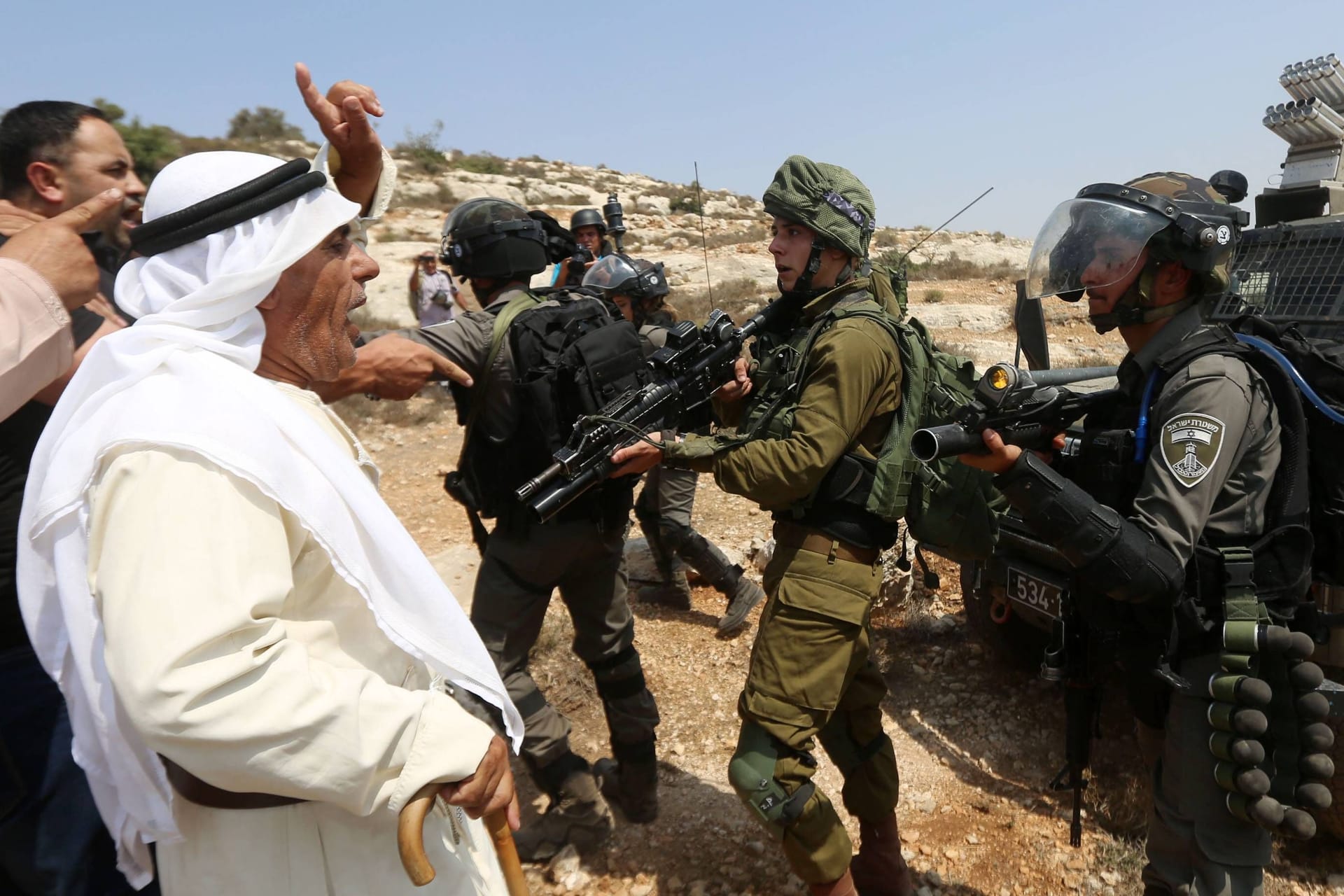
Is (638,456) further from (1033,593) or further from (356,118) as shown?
(1033,593)

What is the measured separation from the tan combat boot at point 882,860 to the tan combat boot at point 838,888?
0.32m

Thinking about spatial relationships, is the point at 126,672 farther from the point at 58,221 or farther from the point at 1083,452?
the point at 1083,452

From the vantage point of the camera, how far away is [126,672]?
112 centimetres

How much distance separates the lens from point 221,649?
1.16 m

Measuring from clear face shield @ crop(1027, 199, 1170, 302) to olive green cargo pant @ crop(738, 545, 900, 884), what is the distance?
1025mm

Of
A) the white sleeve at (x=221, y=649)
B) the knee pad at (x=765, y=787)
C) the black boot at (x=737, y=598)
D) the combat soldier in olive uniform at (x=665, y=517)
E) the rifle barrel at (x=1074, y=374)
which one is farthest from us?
the combat soldier in olive uniform at (x=665, y=517)

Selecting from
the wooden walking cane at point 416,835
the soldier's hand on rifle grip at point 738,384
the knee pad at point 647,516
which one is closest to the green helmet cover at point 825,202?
the soldier's hand on rifle grip at point 738,384

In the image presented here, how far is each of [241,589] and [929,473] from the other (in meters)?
1.96

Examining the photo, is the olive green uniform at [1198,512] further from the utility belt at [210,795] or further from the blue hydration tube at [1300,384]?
the utility belt at [210,795]

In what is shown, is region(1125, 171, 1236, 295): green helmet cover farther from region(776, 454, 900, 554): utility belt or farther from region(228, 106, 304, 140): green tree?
region(228, 106, 304, 140): green tree

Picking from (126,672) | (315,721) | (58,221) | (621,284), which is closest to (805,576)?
(315,721)

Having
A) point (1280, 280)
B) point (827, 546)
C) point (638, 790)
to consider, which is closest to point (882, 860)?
point (638, 790)

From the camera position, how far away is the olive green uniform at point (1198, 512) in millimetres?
1963

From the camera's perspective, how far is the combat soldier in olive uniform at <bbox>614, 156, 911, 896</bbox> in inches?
96.3
